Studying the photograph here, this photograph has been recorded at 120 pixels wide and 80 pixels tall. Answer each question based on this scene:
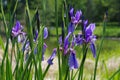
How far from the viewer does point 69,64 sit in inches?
58.1

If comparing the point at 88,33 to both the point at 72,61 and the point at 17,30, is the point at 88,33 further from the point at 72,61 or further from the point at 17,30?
the point at 17,30

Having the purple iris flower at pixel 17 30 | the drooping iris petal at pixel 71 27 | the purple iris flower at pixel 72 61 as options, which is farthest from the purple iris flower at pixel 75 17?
the purple iris flower at pixel 17 30

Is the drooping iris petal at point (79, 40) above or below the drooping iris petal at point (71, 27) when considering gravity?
below

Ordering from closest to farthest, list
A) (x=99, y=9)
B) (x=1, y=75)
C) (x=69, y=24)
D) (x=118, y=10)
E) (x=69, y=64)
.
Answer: (x=69, y=64), (x=69, y=24), (x=1, y=75), (x=118, y=10), (x=99, y=9)

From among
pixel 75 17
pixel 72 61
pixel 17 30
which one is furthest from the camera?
pixel 17 30

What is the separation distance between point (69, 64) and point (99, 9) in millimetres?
62745

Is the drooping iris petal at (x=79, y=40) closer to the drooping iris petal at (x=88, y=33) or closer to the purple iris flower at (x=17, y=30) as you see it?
the drooping iris petal at (x=88, y=33)

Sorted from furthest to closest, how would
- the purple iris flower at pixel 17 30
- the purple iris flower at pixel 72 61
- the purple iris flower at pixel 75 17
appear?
1. the purple iris flower at pixel 17 30
2. the purple iris flower at pixel 75 17
3. the purple iris flower at pixel 72 61

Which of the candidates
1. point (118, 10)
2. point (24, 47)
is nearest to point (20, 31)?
point (24, 47)

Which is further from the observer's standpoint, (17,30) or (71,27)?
(17,30)

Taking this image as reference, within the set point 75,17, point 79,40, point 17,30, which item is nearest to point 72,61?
point 79,40

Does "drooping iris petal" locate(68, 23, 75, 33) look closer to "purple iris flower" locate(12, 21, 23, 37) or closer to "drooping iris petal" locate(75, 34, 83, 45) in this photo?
"drooping iris petal" locate(75, 34, 83, 45)

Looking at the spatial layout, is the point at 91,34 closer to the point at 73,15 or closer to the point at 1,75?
the point at 73,15

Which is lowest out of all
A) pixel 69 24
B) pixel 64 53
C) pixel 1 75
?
pixel 1 75
